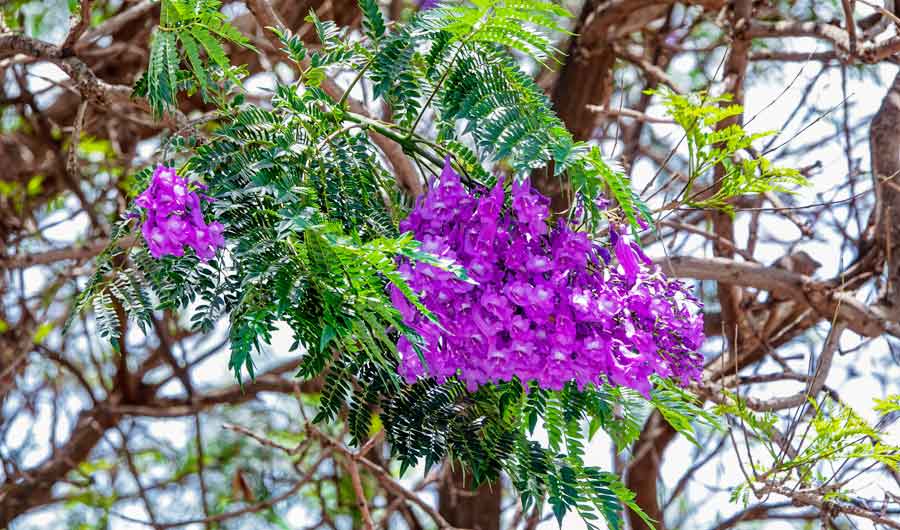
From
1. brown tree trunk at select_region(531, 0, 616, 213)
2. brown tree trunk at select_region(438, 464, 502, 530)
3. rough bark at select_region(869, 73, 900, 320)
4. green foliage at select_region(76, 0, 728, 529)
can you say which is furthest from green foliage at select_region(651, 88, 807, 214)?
brown tree trunk at select_region(438, 464, 502, 530)

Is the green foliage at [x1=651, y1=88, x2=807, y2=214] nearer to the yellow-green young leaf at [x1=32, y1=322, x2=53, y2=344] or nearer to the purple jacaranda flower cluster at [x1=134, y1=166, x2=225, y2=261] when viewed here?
the purple jacaranda flower cluster at [x1=134, y1=166, x2=225, y2=261]

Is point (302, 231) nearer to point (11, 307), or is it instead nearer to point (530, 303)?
point (530, 303)

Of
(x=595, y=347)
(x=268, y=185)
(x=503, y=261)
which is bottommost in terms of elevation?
(x=595, y=347)

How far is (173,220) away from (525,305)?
0.47 metres

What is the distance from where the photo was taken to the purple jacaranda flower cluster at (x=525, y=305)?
146cm

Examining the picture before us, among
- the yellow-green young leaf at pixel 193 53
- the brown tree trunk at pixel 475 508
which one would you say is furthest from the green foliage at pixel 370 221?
the brown tree trunk at pixel 475 508

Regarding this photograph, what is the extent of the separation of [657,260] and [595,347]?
1.32 metres

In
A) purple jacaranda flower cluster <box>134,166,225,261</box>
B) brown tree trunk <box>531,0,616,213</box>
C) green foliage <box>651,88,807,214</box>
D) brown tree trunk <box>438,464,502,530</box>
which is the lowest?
purple jacaranda flower cluster <box>134,166,225,261</box>

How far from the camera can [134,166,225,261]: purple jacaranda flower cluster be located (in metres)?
1.45

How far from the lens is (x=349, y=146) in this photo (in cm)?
163

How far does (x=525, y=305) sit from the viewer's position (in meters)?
1.47

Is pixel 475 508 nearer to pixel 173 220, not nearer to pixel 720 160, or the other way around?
pixel 720 160

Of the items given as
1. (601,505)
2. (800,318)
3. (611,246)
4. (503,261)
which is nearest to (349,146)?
(503,261)

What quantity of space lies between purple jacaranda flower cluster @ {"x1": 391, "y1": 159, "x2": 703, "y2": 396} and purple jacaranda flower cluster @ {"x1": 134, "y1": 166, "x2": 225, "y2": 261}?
0.27 metres
